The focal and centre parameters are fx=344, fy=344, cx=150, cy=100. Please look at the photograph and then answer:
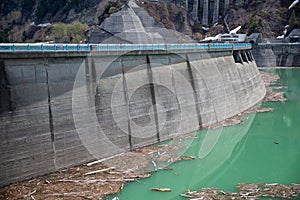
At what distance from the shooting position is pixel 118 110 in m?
20.0

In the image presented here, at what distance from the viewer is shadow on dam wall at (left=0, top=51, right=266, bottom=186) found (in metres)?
15.6

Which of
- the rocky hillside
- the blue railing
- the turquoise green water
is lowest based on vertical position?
the turquoise green water

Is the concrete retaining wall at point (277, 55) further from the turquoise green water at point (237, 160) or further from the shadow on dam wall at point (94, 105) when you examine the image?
the shadow on dam wall at point (94, 105)

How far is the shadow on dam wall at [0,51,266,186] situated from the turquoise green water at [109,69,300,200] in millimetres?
2396

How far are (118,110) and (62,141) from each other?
4067 millimetres

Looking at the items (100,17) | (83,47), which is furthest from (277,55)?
(83,47)

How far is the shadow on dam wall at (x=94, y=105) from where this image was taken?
15641 millimetres

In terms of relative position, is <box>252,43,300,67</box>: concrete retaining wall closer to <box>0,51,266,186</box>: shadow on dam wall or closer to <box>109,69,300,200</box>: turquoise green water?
<box>109,69,300,200</box>: turquoise green water

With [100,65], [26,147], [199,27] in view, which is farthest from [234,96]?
[199,27]

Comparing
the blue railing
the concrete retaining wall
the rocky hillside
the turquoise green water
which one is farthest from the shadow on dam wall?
the rocky hillside

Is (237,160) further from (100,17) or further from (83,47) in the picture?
(100,17)

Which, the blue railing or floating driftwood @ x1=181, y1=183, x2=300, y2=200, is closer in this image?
floating driftwood @ x1=181, y1=183, x2=300, y2=200

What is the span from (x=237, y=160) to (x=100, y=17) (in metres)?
63.6

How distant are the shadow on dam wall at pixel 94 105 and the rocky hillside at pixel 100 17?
5324cm
